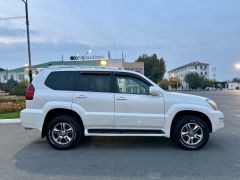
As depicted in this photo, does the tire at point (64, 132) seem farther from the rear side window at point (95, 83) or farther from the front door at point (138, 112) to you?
the front door at point (138, 112)

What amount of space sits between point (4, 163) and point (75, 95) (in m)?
2.13

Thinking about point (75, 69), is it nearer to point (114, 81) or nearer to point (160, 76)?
point (114, 81)

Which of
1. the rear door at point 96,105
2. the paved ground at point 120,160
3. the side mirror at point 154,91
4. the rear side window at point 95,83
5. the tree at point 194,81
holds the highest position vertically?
the tree at point 194,81

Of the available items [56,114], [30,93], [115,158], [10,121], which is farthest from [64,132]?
[10,121]

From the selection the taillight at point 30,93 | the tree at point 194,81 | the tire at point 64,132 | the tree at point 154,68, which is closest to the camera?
the tire at point 64,132

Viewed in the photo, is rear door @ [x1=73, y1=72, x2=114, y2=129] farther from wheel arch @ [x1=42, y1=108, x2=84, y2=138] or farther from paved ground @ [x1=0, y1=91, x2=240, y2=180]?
paved ground @ [x1=0, y1=91, x2=240, y2=180]

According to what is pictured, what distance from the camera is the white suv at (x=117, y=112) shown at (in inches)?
284

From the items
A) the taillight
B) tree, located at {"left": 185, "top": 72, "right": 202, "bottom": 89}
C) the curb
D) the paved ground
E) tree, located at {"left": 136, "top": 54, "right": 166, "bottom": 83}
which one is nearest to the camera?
the paved ground

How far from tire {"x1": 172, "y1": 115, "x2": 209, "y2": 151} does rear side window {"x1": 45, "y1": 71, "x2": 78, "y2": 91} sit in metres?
2.67

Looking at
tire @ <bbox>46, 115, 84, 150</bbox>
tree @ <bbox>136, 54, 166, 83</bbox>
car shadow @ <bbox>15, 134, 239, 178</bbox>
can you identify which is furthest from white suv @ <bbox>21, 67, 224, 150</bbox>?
tree @ <bbox>136, 54, 166, 83</bbox>

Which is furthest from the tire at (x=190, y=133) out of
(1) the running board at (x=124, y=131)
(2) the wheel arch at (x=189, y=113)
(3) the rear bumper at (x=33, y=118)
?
(3) the rear bumper at (x=33, y=118)

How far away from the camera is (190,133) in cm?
727

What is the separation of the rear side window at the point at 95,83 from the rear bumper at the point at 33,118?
108 centimetres

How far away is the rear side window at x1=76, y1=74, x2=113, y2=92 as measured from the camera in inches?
292
